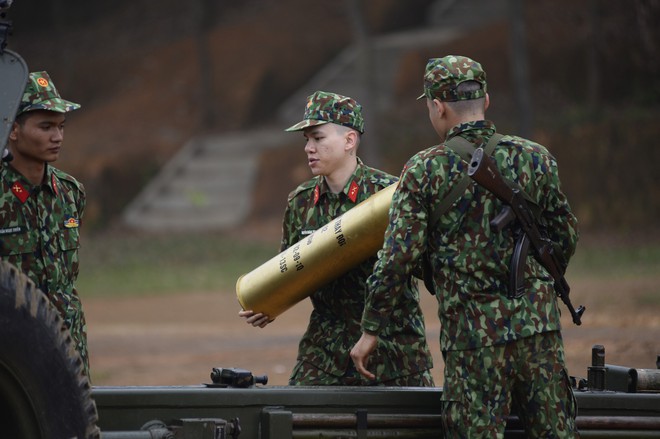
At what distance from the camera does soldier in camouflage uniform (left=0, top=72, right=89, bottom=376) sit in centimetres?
574

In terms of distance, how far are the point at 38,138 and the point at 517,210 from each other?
226cm

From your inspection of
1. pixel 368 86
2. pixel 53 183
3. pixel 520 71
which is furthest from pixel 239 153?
pixel 53 183

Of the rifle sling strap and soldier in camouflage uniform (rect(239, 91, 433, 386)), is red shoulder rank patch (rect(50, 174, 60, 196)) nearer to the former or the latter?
soldier in camouflage uniform (rect(239, 91, 433, 386))

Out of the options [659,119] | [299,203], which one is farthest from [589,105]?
[299,203]

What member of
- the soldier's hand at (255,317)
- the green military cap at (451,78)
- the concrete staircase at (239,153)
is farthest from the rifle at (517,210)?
the concrete staircase at (239,153)

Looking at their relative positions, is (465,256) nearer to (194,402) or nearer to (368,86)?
(194,402)

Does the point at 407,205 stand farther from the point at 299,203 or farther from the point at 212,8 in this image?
the point at 212,8

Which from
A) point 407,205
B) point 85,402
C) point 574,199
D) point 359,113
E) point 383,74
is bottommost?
point 85,402

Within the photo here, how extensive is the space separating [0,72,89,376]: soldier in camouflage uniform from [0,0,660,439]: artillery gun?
70 cm

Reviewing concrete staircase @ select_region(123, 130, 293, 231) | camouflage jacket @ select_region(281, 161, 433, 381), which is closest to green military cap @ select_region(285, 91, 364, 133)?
camouflage jacket @ select_region(281, 161, 433, 381)

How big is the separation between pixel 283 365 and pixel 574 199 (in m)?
15.9

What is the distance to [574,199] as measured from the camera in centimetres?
2727

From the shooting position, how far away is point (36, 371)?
171 inches

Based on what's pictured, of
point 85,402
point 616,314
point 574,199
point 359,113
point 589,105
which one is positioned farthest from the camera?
point 589,105
